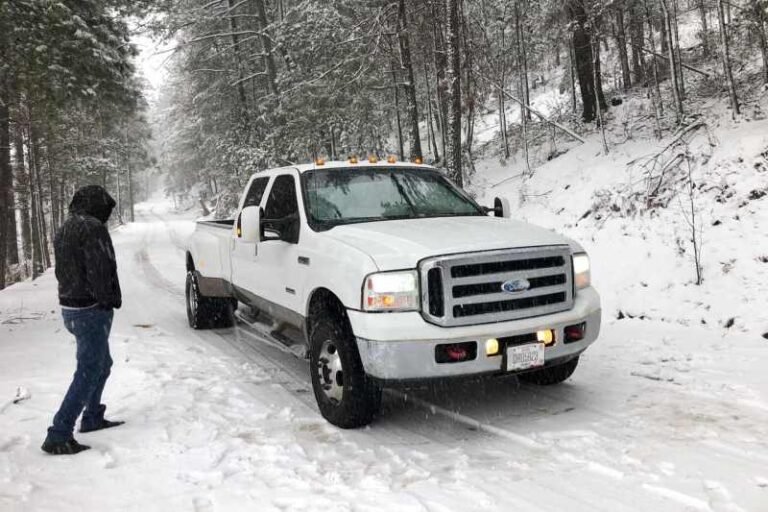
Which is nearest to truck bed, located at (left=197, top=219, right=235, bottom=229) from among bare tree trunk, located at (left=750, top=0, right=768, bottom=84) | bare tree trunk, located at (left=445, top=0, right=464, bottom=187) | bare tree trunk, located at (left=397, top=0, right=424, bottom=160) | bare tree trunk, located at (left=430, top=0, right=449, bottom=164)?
bare tree trunk, located at (left=445, top=0, right=464, bottom=187)

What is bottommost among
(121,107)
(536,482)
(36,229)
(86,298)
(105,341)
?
(536,482)

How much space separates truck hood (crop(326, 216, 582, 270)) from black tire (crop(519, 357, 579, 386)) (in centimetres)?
111

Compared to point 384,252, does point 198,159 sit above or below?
above

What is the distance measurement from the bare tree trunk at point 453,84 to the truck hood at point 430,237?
7.50 m

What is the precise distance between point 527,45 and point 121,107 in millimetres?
14824

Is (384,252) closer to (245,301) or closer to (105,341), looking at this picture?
(105,341)

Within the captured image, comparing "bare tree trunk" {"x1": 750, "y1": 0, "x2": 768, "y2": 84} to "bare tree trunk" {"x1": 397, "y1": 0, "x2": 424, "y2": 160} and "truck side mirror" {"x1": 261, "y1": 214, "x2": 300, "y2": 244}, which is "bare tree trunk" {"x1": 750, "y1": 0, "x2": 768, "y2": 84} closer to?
"bare tree trunk" {"x1": 397, "y1": 0, "x2": 424, "y2": 160}

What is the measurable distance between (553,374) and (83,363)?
3.86 metres

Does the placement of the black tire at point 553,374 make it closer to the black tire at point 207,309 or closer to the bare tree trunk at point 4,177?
the black tire at point 207,309

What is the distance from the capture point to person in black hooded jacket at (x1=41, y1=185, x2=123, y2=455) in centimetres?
420

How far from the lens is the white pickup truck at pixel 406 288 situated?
413 cm

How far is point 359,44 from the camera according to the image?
16922 millimetres

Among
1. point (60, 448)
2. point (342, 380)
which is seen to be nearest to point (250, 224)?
point (342, 380)

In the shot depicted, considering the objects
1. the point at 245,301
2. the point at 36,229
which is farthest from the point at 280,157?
the point at 245,301
